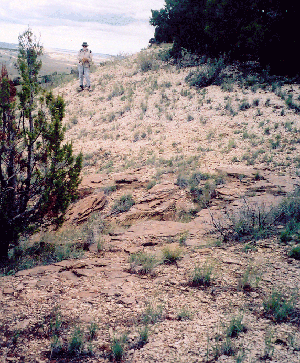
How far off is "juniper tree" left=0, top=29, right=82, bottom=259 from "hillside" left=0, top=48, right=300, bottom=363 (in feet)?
2.10

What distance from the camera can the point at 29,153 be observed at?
566cm

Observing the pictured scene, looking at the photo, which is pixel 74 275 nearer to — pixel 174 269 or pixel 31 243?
pixel 174 269

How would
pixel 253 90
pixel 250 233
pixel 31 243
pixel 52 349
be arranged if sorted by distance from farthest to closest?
pixel 253 90
pixel 31 243
pixel 250 233
pixel 52 349

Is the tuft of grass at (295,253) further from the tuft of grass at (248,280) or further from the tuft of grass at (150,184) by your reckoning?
the tuft of grass at (150,184)

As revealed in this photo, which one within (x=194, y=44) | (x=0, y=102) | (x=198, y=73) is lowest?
(x=0, y=102)

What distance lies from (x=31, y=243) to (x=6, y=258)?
530 millimetres

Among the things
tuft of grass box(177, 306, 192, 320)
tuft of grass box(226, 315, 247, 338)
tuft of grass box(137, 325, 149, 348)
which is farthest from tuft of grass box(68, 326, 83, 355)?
tuft of grass box(226, 315, 247, 338)

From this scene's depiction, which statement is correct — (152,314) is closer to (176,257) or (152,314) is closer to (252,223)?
(176,257)

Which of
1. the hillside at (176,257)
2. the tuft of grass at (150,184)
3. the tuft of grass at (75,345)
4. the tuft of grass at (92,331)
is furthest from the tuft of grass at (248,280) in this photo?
the tuft of grass at (150,184)

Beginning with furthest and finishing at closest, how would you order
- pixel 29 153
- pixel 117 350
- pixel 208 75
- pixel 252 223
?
1. pixel 208 75
2. pixel 29 153
3. pixel 252 223
4. pixel 117 350

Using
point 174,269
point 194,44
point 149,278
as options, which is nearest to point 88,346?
point 149,278

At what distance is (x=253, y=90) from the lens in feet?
39.9

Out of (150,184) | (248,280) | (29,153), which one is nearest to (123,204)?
(150,184)

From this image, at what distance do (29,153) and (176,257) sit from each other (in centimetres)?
344
